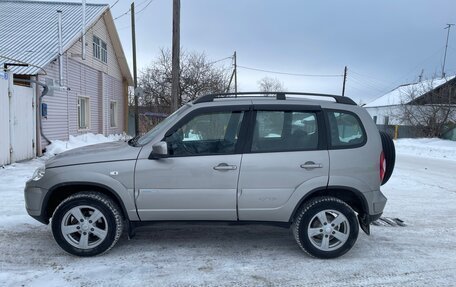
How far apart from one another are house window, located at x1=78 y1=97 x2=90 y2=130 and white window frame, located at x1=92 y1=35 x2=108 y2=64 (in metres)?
2.35

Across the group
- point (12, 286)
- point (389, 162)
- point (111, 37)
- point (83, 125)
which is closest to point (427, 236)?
point (389, 162)

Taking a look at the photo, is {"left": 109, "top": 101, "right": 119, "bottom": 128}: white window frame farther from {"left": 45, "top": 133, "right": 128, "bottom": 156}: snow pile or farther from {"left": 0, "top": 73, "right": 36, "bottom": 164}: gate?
{"left": 0, "top": 73, "right": 36, "bottom": 164}: gate

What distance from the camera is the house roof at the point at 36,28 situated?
510 inches

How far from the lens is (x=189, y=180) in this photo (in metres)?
4.29

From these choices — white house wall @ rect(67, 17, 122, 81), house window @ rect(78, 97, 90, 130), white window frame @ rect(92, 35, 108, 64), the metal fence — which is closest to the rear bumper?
white house wall @ rect(67, 17, 122, 81)

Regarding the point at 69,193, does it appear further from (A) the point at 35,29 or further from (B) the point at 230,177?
(A) the point at 35,29

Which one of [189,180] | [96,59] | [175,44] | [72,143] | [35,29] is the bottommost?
[72,143]

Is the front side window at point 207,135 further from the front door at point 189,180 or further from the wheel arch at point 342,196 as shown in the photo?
the wheel arch at point 342,196

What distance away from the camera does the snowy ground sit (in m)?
3.90

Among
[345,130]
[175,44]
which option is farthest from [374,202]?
[175,44]

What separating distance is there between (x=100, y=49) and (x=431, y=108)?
72.0 ft

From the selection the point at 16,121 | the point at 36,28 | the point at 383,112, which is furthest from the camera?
the point at 383,112

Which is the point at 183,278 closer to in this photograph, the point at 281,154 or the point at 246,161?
the point at 246,161

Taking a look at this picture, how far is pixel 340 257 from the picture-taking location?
15.0 feet
